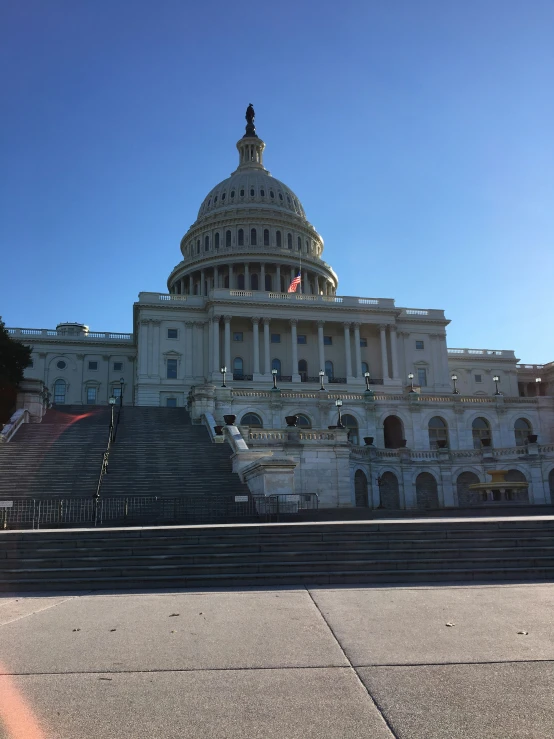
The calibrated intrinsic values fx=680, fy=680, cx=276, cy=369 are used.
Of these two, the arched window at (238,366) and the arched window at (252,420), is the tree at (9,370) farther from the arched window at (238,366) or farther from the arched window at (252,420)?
the arched window at (238,366)

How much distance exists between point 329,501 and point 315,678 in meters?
32.5

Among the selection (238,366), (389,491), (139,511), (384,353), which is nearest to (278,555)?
(139,511)

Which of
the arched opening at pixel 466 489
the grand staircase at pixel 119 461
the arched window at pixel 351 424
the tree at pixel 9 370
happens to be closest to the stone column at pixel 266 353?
the arched window at pixel 351 424

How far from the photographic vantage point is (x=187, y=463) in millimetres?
36219

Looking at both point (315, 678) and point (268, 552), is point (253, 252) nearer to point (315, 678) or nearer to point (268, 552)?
point (268, 552)

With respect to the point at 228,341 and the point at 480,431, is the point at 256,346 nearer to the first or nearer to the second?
the point at 228,341

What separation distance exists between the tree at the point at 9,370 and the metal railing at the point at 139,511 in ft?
72.9

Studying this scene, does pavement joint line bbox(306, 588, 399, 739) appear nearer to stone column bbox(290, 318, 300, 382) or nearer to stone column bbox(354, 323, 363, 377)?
stone column bbox(290, 318, 300, 382)

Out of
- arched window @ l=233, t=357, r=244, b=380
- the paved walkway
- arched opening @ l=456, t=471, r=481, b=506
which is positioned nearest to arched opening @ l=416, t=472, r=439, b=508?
arched opening @ l=456, t=471, r=481, b=506

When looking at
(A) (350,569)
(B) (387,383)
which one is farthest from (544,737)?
(B) (387,383)

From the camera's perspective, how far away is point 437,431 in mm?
58562

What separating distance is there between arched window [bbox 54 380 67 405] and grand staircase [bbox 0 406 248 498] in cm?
4644

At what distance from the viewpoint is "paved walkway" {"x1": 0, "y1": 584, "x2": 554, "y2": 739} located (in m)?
6.57

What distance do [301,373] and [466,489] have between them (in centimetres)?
3723
